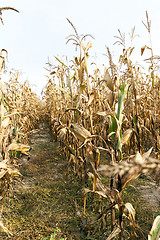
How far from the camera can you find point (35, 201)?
239 cm

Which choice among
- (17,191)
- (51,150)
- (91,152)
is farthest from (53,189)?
(51,150)

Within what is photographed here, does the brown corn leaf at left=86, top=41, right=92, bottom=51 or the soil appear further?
the soil

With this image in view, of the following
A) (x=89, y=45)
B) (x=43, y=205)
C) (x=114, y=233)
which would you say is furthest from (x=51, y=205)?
(x=89, y=45)

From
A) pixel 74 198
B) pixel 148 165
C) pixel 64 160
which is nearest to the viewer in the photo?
pixel 148 165

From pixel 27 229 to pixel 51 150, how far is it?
270cm

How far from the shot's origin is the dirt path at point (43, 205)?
1875 mm

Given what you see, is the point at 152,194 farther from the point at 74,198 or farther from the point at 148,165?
the point at 148,165

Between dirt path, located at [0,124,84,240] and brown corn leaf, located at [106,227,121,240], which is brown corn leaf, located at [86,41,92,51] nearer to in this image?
brown corn leaf, located at [106,227,121,240]

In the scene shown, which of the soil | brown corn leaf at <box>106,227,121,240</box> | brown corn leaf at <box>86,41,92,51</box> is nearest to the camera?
brown corn leaf at <box>106,227,121,240</box>

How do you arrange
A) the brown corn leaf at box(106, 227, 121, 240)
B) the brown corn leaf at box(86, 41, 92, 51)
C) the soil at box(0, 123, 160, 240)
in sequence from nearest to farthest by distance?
the brown corn leaf at box(106, 227, 121, 240) < the brown corn leaf at box(86, 41, 92, 51) < the soil at box(0, 123, 160, 240)

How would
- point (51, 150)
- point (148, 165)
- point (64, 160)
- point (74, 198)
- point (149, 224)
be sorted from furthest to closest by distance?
point (51, 150) → point (64, 160) → point (74, 198) → point (149, 224) → point (148, 165)

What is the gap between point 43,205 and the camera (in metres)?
2.32

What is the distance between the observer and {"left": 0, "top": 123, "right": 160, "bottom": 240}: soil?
73.6 inches

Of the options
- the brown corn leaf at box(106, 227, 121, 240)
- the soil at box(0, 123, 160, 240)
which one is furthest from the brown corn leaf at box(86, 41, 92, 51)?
the soil at box(0, 123, 160, 240)
